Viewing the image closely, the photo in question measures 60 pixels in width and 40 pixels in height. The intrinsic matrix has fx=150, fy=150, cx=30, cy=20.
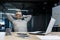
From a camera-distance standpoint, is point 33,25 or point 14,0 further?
point 33,25

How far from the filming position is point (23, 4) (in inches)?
310

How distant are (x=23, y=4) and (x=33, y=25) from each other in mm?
1236

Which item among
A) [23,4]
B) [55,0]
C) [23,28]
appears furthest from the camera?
[23,4]

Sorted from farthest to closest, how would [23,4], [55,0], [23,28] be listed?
[23,4], [55,0], [23,28]

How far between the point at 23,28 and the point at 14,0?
435 cm

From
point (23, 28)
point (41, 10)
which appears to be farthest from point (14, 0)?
point (23, 28)

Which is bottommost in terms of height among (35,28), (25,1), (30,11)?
(35,28)

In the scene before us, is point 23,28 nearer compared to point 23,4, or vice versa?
point 23,28

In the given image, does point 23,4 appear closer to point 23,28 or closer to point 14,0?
point 14,0

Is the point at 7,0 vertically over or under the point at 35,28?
over

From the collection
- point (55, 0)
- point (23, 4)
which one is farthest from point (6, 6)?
point (55, 0)

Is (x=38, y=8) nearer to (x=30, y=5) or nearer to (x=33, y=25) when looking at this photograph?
(x=30, y=5)

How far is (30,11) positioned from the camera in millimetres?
7988

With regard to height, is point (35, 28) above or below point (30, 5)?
below
